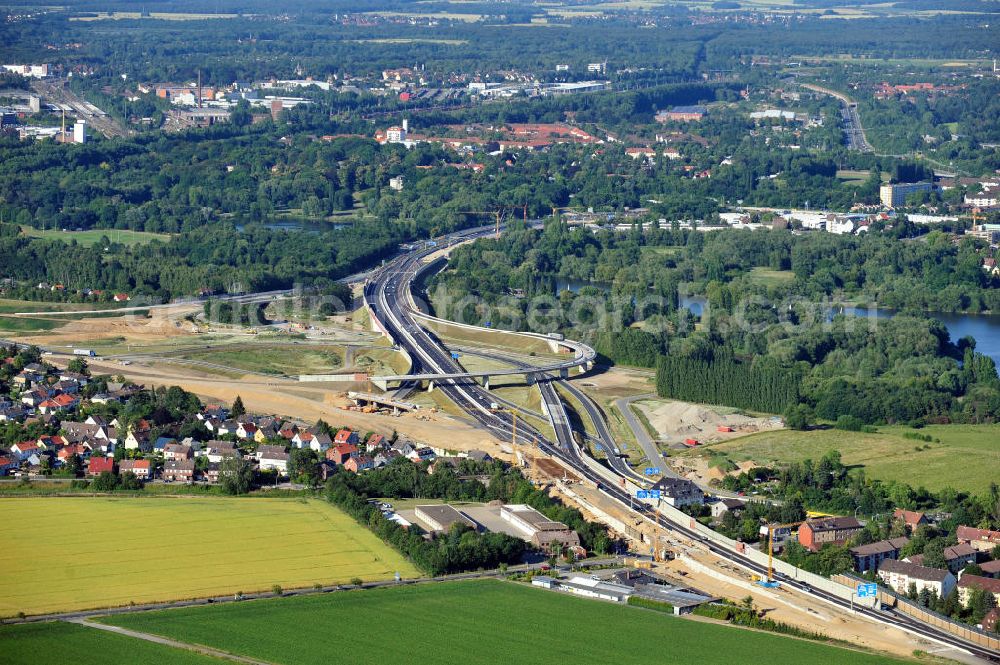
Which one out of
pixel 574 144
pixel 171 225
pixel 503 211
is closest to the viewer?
pixel 171 225

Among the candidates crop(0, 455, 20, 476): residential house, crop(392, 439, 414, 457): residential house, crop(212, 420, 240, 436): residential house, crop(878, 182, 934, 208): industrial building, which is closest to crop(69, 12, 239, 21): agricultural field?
crop(878, 182, 934, 208): industrial building

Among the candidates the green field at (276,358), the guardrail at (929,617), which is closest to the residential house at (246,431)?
the green field at (276,358)

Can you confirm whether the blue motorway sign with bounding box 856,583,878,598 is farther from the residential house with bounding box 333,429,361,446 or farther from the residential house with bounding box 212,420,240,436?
the residential house with bounding box 212,420,240,436

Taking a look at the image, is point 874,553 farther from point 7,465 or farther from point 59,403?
point 59,403

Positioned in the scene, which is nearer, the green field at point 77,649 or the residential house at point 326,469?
the green field at point 77,649

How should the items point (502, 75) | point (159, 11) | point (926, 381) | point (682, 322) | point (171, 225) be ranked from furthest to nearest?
point (159, 11) < point (502, 75) < point (171, 225) < point (682, 322) < point (926, 381)

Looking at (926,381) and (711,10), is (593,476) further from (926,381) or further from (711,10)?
(711,10)

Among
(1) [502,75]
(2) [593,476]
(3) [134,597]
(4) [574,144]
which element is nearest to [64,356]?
(2) [593,476]

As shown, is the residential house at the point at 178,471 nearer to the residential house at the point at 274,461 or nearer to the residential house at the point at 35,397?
the residential house at the point at 274,461
